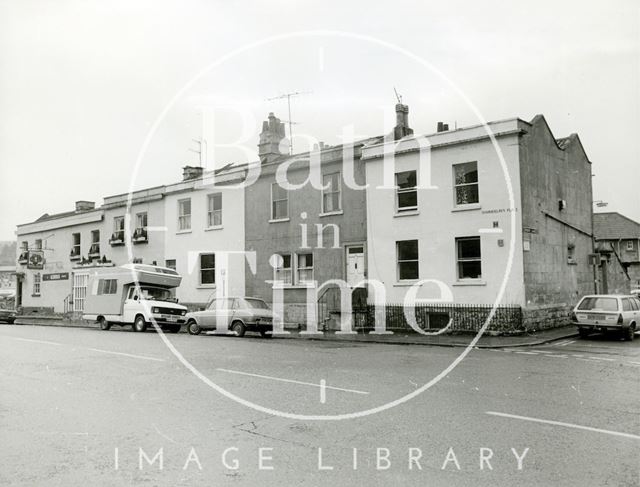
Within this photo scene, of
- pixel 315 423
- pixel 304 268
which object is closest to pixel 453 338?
pixel 304 268

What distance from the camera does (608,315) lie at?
18125 mm

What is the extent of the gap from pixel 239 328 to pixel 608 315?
1216cm

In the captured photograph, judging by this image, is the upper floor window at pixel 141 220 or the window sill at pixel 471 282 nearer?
the window sill at pixel 471 282

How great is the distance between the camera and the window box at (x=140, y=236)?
3234 centimetres

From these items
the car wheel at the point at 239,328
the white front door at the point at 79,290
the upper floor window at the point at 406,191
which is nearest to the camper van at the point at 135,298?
the car wheel at the point at 239,328

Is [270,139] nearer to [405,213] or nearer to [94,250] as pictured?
[405,213]

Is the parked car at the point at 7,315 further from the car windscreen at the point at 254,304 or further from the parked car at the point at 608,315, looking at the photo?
the parked car at the point at 608,315

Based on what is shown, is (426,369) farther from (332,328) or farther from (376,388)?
(332,328)

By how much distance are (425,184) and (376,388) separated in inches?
544

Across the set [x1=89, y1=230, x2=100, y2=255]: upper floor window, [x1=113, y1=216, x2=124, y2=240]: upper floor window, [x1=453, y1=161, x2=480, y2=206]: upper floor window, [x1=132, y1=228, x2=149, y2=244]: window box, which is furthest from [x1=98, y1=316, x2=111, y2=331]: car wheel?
[x1=453, y1=161, x2=480, y2=206]: upper floor window

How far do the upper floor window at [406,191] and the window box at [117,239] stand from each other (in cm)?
1834

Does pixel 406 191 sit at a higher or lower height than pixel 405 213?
higher

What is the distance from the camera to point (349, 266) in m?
23.8

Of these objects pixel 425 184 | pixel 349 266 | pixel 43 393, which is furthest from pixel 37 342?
pixel 425 184
